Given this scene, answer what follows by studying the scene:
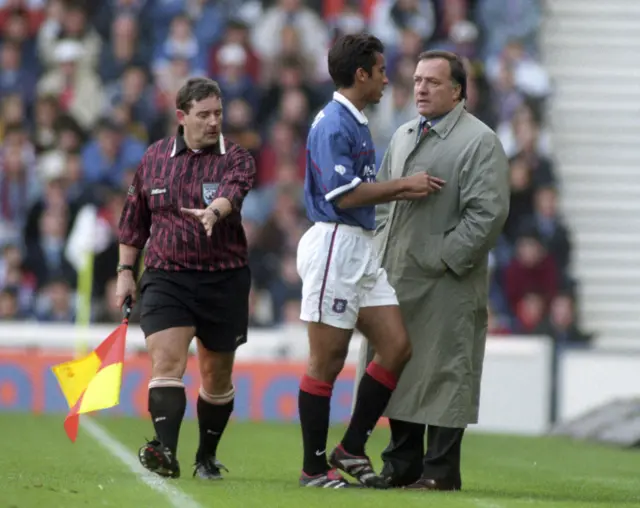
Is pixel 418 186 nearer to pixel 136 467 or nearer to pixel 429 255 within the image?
pixel 429 255

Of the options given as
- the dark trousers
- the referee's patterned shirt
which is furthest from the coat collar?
the dark trousers

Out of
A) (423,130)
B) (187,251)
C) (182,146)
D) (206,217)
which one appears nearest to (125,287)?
(187,251)

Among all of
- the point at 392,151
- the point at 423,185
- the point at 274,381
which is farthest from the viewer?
the point at 274,381

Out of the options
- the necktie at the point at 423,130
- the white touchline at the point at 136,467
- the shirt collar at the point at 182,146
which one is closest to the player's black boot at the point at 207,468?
the white touchline at the point at 136,467

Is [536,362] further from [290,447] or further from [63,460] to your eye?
[63,460]

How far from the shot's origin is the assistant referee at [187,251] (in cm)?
891

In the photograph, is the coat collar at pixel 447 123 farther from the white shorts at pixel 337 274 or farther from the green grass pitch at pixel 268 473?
the green grass pitch at pixel 268 473

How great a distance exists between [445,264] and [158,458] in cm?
170

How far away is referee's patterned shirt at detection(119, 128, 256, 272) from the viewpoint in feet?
29.6

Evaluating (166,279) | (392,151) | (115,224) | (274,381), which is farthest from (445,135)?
(115,224)

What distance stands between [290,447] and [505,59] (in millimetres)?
8822

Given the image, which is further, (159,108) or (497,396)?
(159,108)

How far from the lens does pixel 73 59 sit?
65.7 ft

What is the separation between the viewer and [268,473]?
1016cm
